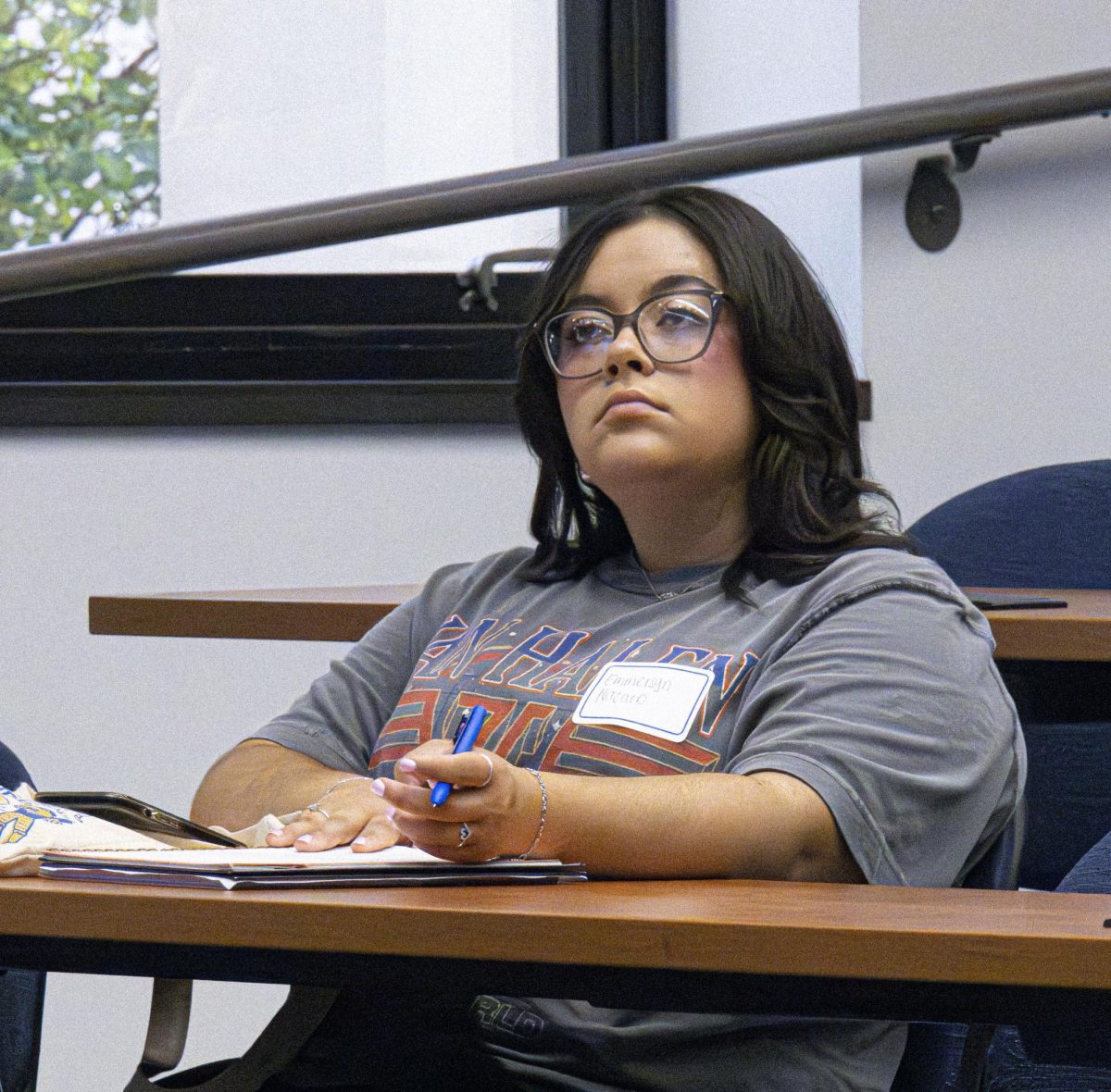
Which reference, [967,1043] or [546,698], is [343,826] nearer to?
[546,698]

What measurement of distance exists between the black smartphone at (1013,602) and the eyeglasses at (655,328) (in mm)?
326

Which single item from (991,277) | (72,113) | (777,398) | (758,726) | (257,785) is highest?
(72,113)

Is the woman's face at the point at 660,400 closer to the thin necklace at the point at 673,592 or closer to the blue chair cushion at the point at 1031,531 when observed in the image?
the thin necklace at the point at 673,592

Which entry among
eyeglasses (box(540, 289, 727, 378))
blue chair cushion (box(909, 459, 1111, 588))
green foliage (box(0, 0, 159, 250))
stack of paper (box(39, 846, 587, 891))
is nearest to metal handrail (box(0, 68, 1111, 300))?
eyeglasses (box(540, 289, 727, 378))

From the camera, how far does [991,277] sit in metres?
2.52

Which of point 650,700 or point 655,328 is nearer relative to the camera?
point 650,700

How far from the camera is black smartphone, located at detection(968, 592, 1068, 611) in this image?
1434 millimetres

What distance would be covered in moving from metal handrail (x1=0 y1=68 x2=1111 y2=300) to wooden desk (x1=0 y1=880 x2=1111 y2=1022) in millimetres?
902

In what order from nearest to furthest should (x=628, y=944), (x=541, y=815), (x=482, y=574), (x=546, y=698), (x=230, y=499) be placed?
1. (x=628, y=944)
2. (x=541, y=815)
3. (x=546, y=698)
4. (x=482, y=574)
5. (x=230, y=499)

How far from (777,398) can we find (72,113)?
1589 mm

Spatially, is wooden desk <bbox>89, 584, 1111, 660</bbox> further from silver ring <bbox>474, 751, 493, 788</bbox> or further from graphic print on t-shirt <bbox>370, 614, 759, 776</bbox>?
silver ring <bbox>474, 751, 493, 788</bbox>

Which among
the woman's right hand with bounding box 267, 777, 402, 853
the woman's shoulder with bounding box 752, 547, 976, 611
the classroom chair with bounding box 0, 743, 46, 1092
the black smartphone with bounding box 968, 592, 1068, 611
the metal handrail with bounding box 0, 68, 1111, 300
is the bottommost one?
the classroom chair with bounding box 0, 743, 46, 1092

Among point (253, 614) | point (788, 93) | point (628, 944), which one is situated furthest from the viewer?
point (788, 93)

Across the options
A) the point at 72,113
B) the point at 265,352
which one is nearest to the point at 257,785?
the point at 265,352
